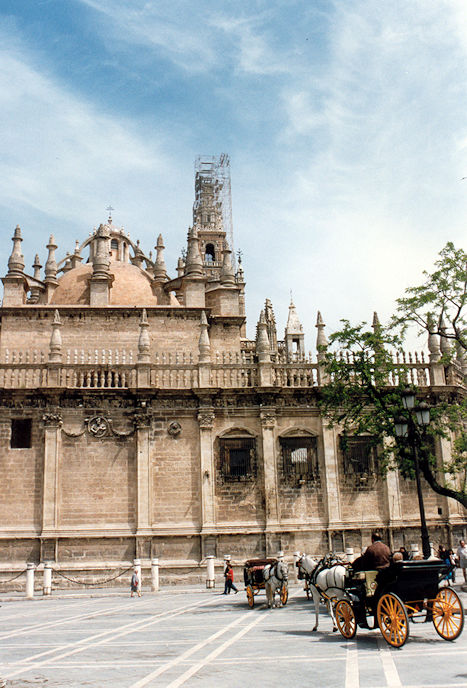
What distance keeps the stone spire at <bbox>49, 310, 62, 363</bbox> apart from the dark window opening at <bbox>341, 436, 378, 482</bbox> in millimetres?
12067

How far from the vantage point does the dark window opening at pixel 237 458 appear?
2644 centimetres

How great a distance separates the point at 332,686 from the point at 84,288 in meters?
27.2

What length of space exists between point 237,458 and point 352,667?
18.4 metres

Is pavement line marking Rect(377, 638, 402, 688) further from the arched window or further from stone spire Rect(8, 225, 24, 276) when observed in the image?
the arched window

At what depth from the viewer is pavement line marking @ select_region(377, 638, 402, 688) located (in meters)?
7.37

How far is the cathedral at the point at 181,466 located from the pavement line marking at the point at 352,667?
15.9 m

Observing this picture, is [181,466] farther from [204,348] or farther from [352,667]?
[352,667]

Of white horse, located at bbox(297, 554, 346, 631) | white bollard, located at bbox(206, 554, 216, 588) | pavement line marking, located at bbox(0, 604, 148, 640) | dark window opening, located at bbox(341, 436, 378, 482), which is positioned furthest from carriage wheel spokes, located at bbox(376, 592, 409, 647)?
dark window opening, located at bbox(341, 436, 378, 482)

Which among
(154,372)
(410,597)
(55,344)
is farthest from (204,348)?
(410,597)

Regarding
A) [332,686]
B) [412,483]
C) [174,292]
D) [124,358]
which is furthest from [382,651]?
[174,292]

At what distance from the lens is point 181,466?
86.1ft

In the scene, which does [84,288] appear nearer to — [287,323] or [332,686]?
[332,686]

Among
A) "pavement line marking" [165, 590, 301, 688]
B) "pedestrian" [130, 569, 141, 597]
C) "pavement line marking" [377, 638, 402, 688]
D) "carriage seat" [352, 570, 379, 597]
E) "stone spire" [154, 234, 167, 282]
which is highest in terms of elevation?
"stone spire" [154, 234, 167, 282]

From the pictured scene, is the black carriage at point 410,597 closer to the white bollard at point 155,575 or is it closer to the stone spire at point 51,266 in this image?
the white bollard at point 155,575
